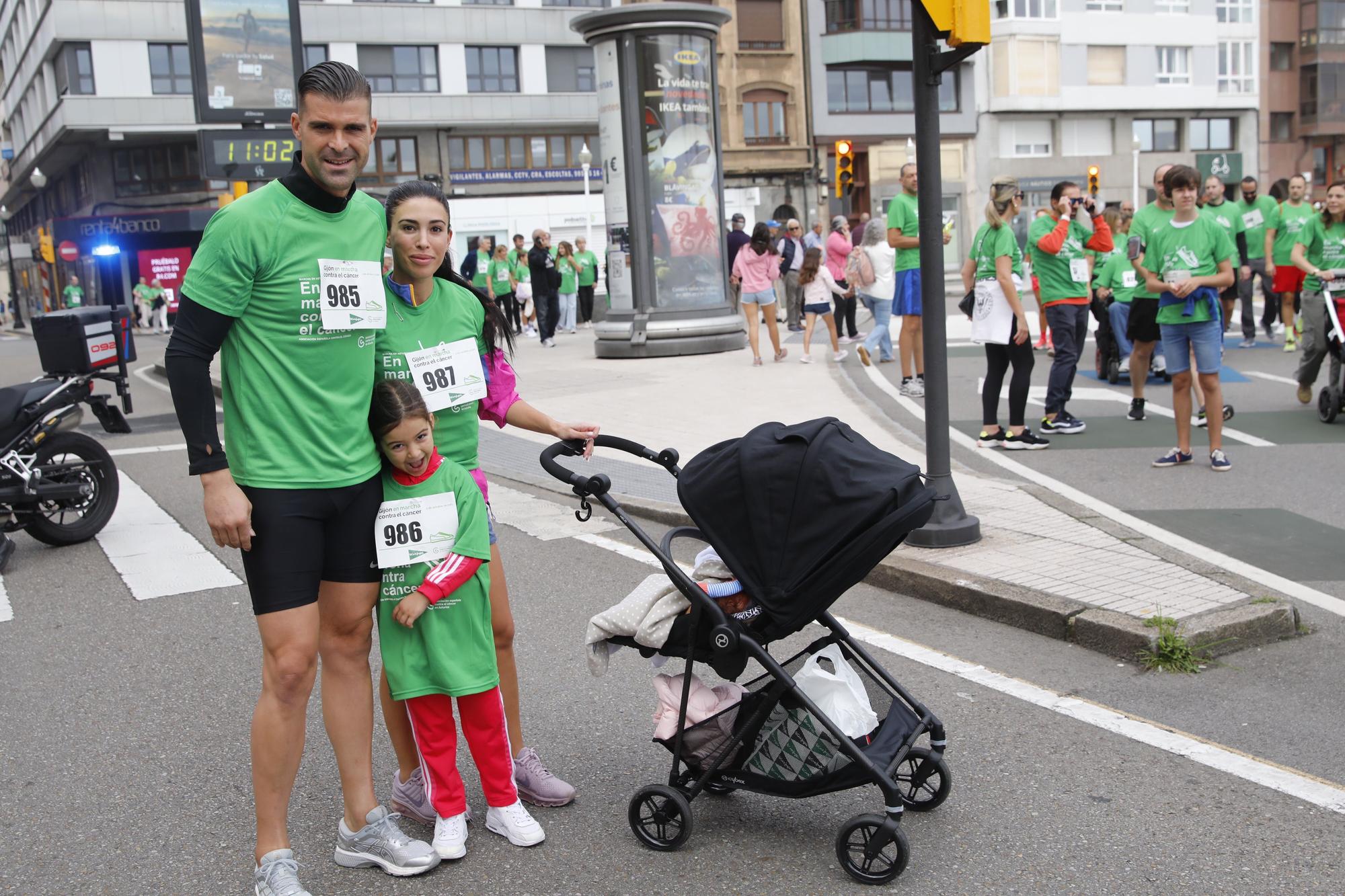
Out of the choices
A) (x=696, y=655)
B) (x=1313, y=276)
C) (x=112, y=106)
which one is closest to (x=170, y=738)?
(x=696, y=655)

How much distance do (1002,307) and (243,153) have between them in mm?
9226

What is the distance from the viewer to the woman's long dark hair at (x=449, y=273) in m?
3.55

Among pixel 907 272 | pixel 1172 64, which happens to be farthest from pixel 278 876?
pixel 1172 64

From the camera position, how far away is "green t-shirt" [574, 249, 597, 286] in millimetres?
26500

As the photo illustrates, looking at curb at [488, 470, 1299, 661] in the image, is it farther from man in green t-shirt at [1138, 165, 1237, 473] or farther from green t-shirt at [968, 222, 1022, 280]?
green t-shirt at [968, 222, 1022, 280]

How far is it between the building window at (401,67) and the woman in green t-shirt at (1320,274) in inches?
1636

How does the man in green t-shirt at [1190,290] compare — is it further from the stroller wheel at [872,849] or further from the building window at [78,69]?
the building window at [78,69]

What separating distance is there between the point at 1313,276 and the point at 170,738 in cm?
967

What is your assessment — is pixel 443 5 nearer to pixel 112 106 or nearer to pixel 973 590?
pixel 112 106

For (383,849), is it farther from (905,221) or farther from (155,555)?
(905,221)

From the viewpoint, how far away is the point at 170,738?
450 centimetres

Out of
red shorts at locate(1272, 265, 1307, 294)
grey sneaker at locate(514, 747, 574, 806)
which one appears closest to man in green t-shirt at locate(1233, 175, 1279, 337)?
red shorts at locate(1272, 265, 1307, 294)

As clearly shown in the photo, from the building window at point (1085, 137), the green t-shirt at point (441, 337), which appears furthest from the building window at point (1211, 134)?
the green t-shirt at point (441, 337)

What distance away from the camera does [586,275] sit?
2658 cm
